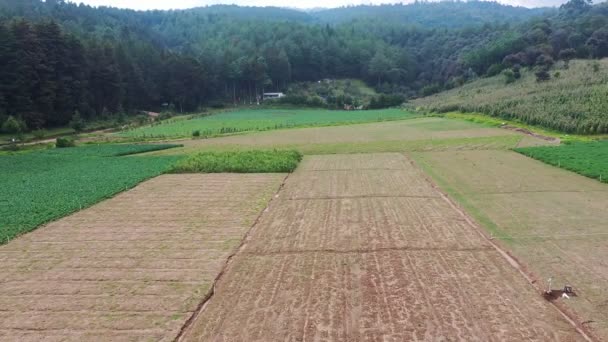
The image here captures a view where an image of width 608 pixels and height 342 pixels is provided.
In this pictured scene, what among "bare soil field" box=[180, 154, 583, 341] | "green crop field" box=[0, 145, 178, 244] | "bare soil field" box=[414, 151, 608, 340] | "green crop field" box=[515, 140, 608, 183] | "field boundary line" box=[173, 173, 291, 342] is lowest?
"green crop field" box=[0, 145, 178, 244]

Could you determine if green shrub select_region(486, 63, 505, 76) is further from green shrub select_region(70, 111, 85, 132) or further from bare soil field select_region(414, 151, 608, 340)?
green shrub select_region(70, 111, 85, 132)

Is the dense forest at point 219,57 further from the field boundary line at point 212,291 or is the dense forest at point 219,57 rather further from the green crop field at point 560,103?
the field boundary line at point 212,291

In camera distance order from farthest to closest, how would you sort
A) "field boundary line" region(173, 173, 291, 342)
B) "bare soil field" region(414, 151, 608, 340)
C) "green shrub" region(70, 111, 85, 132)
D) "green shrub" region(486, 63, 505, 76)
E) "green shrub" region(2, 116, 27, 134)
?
"green shrub" region(486, 63, 505, 76) → "green shrub" region(70, 111, 85, 132) → "green shrub" region(2, 116, 27, 134) → "bare soil field" region(414, 151, 608, 340) → "field boundary line" region(173, 173, 291, 342)

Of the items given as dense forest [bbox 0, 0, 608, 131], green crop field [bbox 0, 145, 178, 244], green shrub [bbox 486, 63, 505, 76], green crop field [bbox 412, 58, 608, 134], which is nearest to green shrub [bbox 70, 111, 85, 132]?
dense forest [bbox 0, 0, 608, 131]

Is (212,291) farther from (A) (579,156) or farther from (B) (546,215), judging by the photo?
(A) (579,156)

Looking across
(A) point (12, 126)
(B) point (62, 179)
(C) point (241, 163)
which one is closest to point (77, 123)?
(A) point (12, 126)

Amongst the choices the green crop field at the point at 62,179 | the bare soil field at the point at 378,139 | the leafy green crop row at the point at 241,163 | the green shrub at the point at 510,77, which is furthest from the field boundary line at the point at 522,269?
the green shrub at the point at 510,77
